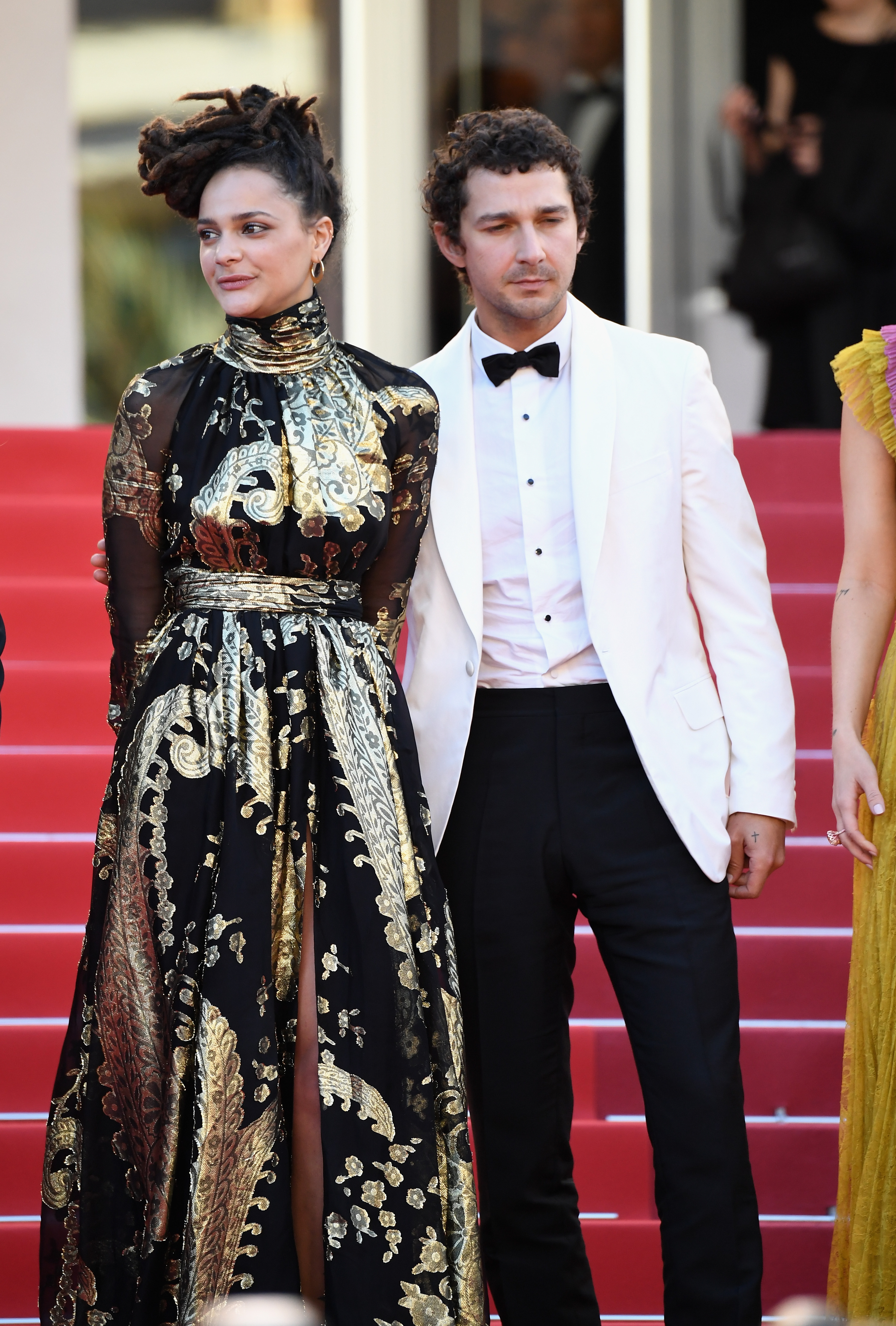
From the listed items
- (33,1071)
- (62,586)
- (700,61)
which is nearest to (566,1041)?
(33,1071)

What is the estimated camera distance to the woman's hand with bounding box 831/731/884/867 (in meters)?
2.48

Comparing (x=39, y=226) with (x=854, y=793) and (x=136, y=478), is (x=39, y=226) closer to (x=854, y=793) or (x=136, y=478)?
(x=136, y=478)

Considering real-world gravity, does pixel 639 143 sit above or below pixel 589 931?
above

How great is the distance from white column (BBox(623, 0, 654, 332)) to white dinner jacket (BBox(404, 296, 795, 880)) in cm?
545

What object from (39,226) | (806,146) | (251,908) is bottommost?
(251,908)

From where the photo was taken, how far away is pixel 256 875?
2357 mm

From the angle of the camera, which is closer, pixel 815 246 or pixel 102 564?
pixel 102 564

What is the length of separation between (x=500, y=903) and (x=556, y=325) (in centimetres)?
95

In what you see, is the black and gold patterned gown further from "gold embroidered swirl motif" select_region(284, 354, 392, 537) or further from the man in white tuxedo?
the man in white tuxedo

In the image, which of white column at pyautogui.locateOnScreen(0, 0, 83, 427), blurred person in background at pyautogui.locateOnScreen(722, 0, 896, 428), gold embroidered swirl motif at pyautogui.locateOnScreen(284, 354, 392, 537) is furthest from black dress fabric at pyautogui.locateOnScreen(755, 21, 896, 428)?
gold embroidered swirl motif at pyautogui.locateOnScreen(284, 354, 392, 537)

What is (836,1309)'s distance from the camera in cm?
248

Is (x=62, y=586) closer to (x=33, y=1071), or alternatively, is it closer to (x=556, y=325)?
(x=33, y=1071)

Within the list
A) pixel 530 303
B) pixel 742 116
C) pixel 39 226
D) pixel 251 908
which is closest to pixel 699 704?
pixel 530 303

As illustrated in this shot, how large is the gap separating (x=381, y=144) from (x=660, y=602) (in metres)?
5.74
